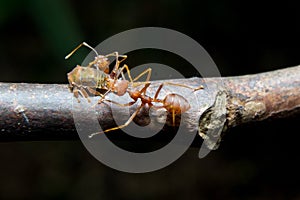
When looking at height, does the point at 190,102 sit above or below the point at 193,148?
above

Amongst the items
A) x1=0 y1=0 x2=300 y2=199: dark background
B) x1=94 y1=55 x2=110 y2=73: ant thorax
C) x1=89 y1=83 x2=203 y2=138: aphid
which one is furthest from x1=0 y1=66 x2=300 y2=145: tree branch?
x1=0 y1=0 x2=300 y2=199: dark background

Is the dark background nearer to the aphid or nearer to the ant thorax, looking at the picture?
the ant thorax

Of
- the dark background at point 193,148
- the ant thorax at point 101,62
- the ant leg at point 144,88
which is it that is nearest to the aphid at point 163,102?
the ant leg at point 144,88

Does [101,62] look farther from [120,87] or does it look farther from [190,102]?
[190,102]

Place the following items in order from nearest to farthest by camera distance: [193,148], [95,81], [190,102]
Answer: [190,102] → [95,81] → [193,148]

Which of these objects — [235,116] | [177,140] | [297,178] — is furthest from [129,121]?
[297,178]

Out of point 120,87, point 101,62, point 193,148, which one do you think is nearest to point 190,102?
point 120,87

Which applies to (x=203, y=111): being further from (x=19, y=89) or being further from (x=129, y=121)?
(x=19, y=89)
